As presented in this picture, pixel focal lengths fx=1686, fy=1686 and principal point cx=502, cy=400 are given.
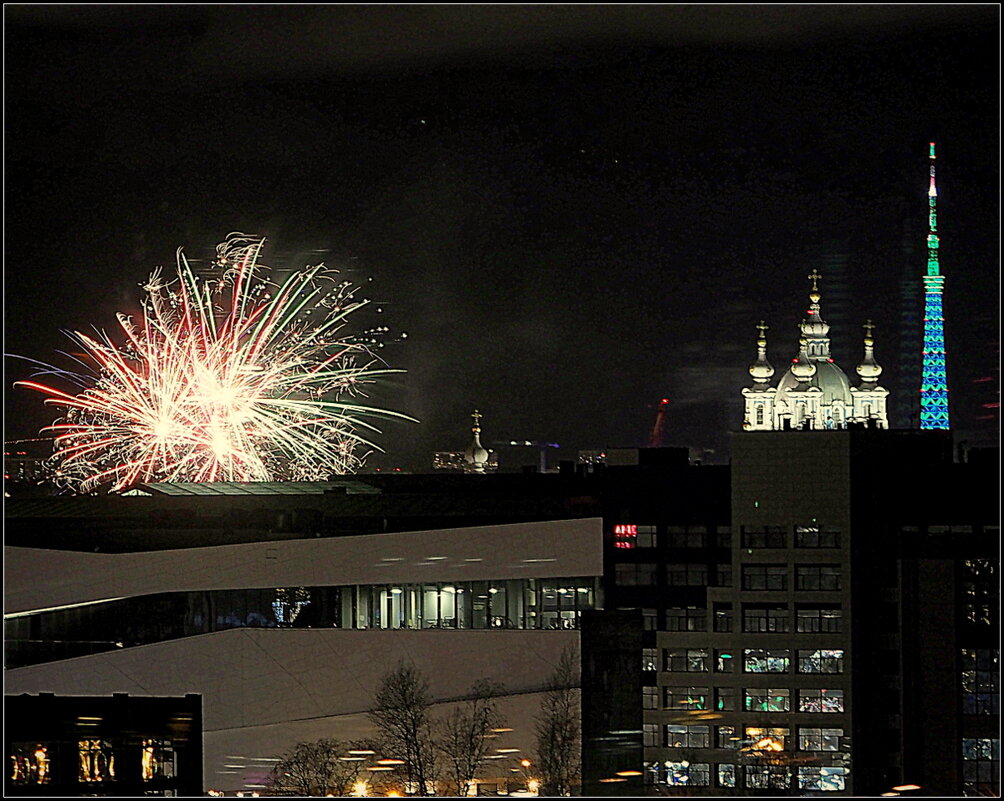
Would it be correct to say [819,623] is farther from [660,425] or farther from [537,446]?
[537,446]

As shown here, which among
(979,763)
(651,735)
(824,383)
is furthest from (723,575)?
(824,383)

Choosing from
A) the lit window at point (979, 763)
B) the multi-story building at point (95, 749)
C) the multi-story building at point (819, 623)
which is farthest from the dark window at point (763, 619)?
the multi-story building at point (95, 749)

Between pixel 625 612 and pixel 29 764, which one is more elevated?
pixel 625 612

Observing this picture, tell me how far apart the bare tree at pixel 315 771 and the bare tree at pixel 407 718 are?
27 centimetres

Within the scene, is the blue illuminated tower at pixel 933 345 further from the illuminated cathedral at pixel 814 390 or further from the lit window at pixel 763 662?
the lit window at pixel 763 662

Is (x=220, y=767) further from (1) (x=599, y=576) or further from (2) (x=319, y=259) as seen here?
(2) (x=319, y=259)

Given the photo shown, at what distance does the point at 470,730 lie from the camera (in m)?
10.2

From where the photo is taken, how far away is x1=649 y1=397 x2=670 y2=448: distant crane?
518 inches

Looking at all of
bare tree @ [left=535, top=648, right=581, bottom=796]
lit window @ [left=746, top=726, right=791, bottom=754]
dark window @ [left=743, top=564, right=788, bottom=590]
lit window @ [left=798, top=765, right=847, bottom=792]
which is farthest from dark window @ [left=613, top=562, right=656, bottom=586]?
lit window @ [left=798, top=765, right=847, bottom=792]

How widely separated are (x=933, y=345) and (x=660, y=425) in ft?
7.31

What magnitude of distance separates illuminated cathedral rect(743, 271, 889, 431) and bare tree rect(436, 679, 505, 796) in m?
3.94

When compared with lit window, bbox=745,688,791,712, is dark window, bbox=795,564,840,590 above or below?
above

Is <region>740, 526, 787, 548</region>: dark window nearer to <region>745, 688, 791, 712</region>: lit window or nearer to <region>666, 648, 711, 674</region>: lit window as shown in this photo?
<region>666, 648, 711, 674</region>: lit window

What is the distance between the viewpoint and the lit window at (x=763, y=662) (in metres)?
11.1
